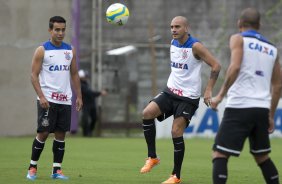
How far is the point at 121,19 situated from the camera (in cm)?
1340

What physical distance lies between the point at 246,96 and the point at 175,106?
10.5ft

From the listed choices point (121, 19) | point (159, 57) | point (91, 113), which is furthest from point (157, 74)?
point (121, 19)

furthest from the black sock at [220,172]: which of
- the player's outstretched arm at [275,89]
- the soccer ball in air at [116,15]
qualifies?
the soccer ball in air at [116,15]

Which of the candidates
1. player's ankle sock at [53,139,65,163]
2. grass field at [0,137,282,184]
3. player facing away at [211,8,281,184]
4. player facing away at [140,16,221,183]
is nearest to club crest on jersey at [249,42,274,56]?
player facing away at [211,8,281,184]

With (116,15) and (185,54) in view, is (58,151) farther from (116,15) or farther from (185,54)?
(116,15)

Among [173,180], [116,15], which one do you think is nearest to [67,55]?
[116,15]

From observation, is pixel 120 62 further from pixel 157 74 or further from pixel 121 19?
pixel 121 19

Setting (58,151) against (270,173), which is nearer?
(270,173)

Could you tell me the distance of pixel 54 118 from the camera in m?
12.3

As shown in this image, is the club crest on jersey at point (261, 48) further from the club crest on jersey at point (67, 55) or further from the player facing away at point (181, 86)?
the club crest on jersey at point (67, 55)

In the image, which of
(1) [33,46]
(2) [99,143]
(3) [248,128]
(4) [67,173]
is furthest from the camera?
(1) [33,46]

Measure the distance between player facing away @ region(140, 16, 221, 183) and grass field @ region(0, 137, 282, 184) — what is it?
0.75m

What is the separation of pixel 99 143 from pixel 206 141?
3.00 metres

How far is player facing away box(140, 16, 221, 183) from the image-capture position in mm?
12023
